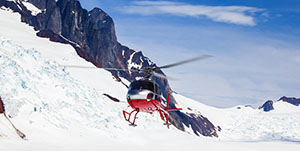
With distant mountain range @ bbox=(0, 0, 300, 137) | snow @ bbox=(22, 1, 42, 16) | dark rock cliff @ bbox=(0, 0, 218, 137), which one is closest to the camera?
distant mountain range @ bbox=(0, 0, 300, 137)

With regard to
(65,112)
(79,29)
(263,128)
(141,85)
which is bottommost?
(263,128)

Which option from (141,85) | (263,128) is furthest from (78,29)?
(141,85)

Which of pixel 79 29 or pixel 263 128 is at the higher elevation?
pixel 79 29

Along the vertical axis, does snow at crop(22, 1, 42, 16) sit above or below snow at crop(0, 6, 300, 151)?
above

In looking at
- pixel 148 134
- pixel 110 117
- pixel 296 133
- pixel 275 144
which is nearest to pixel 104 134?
pixel 110 117

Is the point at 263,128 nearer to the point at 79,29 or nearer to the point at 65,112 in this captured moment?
the point at 79,29

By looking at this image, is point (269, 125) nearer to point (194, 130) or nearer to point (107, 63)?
point (194, 130)

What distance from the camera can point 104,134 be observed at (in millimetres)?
43562

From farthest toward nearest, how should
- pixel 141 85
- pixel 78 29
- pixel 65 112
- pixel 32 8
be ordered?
pixel 32 8
pixel 78 29
pixel 65 112
pixel 141 85

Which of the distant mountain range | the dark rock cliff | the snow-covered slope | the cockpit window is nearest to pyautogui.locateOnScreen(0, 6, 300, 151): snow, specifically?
the cockpit window

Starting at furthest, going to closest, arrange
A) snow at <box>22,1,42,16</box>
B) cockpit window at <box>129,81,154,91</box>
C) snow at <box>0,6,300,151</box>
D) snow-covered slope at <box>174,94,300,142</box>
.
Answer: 1. snow-covered slope at <box>174,94,300,142</box>
2. snow at <box>22,1,42,16</box>
3. snow at <box>0,6,300,151</box>
4. cockpit window at <box>129,81,154,91</box>

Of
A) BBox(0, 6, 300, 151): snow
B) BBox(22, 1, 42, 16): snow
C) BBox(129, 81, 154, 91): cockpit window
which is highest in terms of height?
BBox(22, 1, 42, 16): snow

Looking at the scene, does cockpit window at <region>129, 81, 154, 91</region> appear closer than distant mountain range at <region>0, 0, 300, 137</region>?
Yes

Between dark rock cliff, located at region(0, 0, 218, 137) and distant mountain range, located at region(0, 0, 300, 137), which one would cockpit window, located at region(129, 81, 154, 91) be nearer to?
distant mountain range, located at region(0, 0, 300, 137)
